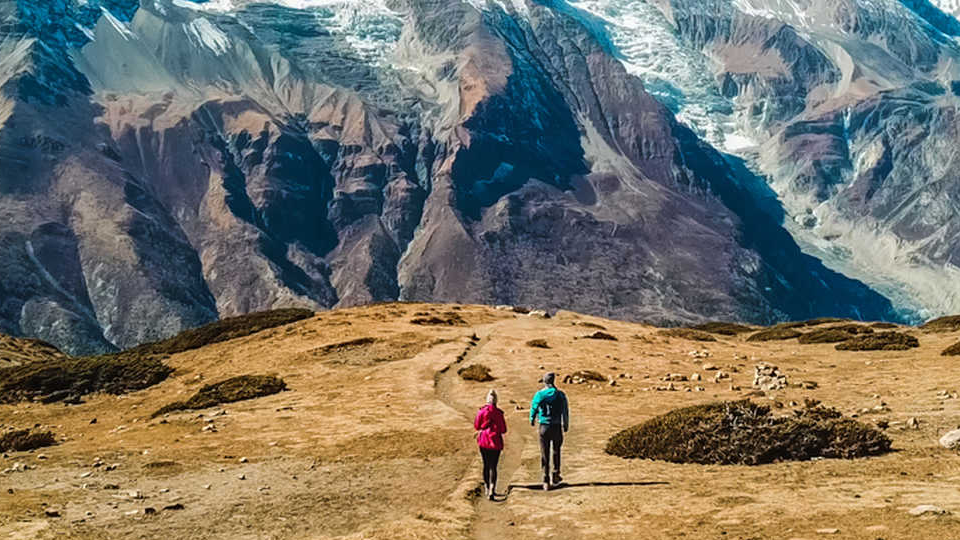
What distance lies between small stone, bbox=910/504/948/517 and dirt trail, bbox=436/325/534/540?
8077mm

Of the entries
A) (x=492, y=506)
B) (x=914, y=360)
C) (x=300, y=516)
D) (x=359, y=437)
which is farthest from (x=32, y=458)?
(x=914, y=360)

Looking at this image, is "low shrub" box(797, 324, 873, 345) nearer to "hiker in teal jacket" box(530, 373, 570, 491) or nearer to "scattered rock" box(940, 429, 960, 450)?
"scattered rock" box(940, 429, 960, 450)

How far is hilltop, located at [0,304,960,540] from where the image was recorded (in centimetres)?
1798

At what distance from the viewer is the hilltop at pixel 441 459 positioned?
59.0ft

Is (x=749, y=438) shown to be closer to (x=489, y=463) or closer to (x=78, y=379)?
(x=489, y=463)

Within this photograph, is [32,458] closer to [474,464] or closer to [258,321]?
[474,464]

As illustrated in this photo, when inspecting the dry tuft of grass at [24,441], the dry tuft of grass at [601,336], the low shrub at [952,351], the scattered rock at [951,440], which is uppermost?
the scattered rock at [951,440]

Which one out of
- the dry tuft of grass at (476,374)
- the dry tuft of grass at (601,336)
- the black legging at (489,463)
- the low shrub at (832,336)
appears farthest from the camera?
the low shrub at (832,336)

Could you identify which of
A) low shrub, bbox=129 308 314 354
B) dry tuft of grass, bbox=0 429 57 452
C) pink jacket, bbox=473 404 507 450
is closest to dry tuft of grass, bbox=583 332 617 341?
low shrub, bbox=129 308 314 354

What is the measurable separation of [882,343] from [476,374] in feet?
91.1

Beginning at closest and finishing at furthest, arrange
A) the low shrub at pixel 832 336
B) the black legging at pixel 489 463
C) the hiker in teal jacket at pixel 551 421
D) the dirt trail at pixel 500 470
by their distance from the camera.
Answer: the dirt trail at pixel 500 470, the black legging at pixel 489 463, the hiker in teal jacket at pixel 551 421, the low shrub at pixel 832 336

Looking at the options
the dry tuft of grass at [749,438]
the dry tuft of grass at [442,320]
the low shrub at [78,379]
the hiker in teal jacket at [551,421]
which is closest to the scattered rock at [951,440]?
the dry tuft of grass at [749,438]

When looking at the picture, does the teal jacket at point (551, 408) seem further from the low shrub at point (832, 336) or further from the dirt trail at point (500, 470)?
the low shrub at point (832, 336)

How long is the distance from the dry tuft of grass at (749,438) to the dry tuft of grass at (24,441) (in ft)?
66.9
